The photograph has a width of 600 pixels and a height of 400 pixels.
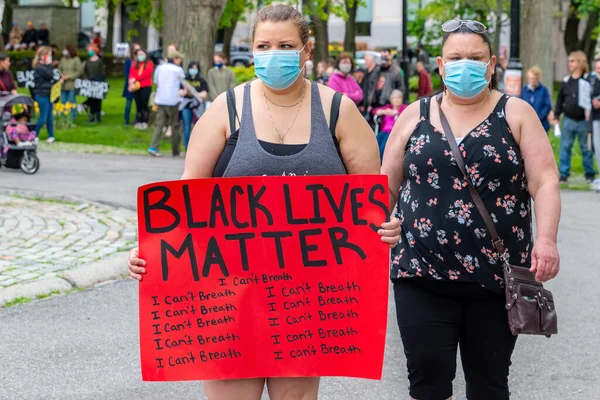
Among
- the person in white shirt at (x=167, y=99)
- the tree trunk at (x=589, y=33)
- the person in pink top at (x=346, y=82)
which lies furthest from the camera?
the tree trunk at (x=589, y=33)

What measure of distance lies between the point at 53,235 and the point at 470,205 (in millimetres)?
6552

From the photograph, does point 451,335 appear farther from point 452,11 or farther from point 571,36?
point 571,36

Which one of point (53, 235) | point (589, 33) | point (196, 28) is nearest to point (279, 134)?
point (53, 235)

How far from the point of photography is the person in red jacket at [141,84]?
79.6ft

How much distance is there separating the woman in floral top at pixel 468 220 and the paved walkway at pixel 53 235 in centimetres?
440

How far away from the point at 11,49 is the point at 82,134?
1768 centimetres

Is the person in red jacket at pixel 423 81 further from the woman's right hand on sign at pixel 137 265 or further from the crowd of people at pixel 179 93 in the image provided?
the woman's right hand on sign at pixel 137 265

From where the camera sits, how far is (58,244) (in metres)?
9.29

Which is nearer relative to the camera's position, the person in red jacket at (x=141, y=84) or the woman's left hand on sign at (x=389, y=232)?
the woman's left hand on sign at (x=389, y=232)

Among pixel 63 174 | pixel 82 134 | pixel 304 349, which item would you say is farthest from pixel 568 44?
pixel 304 349

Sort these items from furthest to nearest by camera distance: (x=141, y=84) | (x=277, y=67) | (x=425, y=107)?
(x=141, y=84) < (x=425, y=107) < (x=277, y=67)

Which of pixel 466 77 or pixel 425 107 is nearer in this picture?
pixel 466 77

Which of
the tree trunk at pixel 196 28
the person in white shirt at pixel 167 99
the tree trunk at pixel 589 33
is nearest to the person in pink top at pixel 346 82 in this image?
the person in white shirt at pixel 167 99

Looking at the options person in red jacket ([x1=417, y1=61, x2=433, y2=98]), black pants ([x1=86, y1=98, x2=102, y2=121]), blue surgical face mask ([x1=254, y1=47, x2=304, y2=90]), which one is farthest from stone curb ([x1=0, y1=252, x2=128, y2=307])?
person in red jacket ([x1=417, y1=61, x2=433, y2=98])
